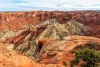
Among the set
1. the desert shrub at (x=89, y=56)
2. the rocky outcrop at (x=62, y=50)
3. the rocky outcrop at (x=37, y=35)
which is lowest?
the rocky outcrop at (x=37, y=35)

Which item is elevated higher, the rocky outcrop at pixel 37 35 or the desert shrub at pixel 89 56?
the desert shrub at pixel 89 56

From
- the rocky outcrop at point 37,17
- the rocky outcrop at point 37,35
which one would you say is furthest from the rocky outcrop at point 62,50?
the rocky outcrop at point 37,17

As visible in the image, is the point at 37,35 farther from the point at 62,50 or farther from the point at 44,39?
the point at 62,50

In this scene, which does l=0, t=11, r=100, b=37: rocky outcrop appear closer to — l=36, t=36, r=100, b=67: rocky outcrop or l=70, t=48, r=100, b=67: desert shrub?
l=36, t=36, r=100, b=67: rocky outcrop

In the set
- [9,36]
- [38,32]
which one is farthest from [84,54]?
[9,36]

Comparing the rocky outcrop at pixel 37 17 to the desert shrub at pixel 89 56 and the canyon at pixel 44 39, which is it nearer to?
the canyon at pixel 44 39

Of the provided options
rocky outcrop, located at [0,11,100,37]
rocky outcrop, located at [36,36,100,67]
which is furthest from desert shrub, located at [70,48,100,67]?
rocky outcrop, located at [0,11,100,37]

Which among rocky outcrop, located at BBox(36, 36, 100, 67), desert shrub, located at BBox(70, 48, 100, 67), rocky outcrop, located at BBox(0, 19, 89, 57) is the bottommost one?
rocky outcrop, located at BBox(0, 19, 89, 57)

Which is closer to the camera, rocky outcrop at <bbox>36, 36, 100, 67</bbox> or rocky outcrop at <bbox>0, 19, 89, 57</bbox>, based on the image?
rocky outcrop at <bbox>36, 36, 100, 67</bbox>

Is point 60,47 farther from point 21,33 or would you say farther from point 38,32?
point 21,33
